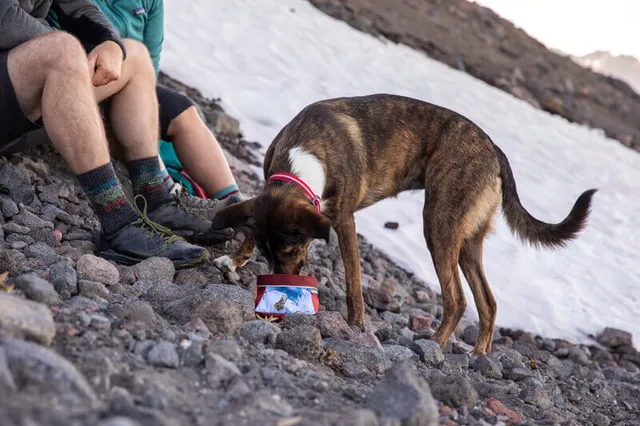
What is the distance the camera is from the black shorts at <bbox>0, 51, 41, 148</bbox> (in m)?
3.45

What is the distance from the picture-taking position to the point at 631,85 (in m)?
23.2

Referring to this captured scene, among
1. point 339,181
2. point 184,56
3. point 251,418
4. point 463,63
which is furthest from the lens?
point 463,63

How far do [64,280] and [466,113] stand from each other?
965 cm

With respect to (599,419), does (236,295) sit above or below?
below

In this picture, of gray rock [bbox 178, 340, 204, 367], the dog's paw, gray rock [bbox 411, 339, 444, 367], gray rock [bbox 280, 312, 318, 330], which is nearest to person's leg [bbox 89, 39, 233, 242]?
the dog's paw

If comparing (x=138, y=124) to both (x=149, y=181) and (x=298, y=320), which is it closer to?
(x=149, y=181)

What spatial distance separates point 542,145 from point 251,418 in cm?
1014

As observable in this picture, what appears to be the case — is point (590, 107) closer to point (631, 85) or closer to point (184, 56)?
point (631, 85)

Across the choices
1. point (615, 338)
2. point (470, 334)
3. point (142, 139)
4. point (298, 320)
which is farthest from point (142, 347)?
point (615, 338)

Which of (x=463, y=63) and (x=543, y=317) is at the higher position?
(x=463, y=63)

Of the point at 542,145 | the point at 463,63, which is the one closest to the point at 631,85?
the point at 463,63

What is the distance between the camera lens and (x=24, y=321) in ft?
6.51

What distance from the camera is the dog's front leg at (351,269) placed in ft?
13.5

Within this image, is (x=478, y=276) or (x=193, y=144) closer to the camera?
(x=478, y=276)
